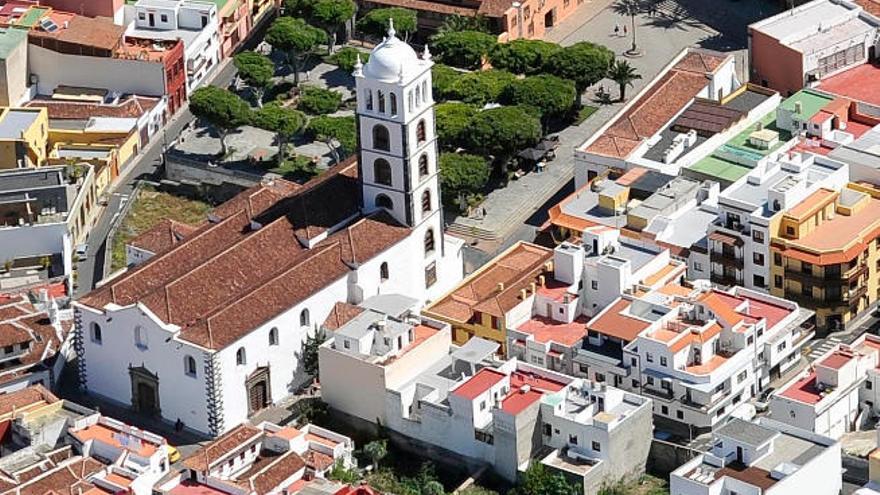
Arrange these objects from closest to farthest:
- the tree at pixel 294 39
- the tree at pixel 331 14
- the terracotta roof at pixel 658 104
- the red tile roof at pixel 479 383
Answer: the red tile roof at pixel 479 383 → the terracotta roof at pixel 658 104 → the tree at pixel 294 39 → the tree at pixel 331 14

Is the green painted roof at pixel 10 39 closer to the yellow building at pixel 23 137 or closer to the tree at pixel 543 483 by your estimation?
the yellow building at pixel 23 137

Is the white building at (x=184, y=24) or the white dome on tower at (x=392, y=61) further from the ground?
the white dome on tower at (x=392, y=61)

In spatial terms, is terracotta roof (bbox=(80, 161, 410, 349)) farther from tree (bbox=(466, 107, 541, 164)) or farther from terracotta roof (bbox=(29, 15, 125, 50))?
terracotta roof (bbox=(29, 15, 125, 50))

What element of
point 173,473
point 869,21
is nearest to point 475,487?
point 173,473

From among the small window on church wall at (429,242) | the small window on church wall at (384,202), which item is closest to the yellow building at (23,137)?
the small window on church wall at (384,202)

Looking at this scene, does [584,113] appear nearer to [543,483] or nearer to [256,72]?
[256,72]

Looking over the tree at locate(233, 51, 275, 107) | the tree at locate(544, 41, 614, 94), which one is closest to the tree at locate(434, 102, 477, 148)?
the tree at locate(544, 41, 614, 94)

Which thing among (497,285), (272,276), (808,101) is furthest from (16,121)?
(808,101)
